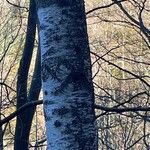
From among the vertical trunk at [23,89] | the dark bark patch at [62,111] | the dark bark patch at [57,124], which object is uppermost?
the vertical trunk at [23,89]

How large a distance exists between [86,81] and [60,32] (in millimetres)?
189

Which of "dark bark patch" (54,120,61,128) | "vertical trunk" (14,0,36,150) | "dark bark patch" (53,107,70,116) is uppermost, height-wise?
"vertical trunk" (14,0,36,150)

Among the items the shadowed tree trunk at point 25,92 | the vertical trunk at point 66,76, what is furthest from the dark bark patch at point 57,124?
the shadowed tree trunk at point 25,92

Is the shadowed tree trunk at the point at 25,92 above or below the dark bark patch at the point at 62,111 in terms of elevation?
above

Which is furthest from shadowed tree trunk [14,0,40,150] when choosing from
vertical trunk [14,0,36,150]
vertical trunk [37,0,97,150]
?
vertical trunk [37,0,97,150]

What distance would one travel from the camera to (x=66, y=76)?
177 cm

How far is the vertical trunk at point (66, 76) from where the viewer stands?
1718mm

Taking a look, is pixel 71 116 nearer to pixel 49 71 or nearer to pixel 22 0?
pixel 49 71

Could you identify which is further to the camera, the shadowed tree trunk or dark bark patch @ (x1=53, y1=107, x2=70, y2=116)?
the shadowed tree trunk

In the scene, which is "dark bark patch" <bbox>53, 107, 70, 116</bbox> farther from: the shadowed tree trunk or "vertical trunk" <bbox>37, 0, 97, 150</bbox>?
the shadowed tree trunk

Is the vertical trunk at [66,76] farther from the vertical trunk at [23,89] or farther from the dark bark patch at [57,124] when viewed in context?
the vertical trunk at [23,89]

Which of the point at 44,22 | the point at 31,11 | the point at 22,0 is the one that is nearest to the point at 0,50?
the point at 22,0

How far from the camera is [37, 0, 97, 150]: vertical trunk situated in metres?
1.72

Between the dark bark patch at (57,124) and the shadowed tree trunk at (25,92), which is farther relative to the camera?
the shadowed tree trunk at (25,92)
